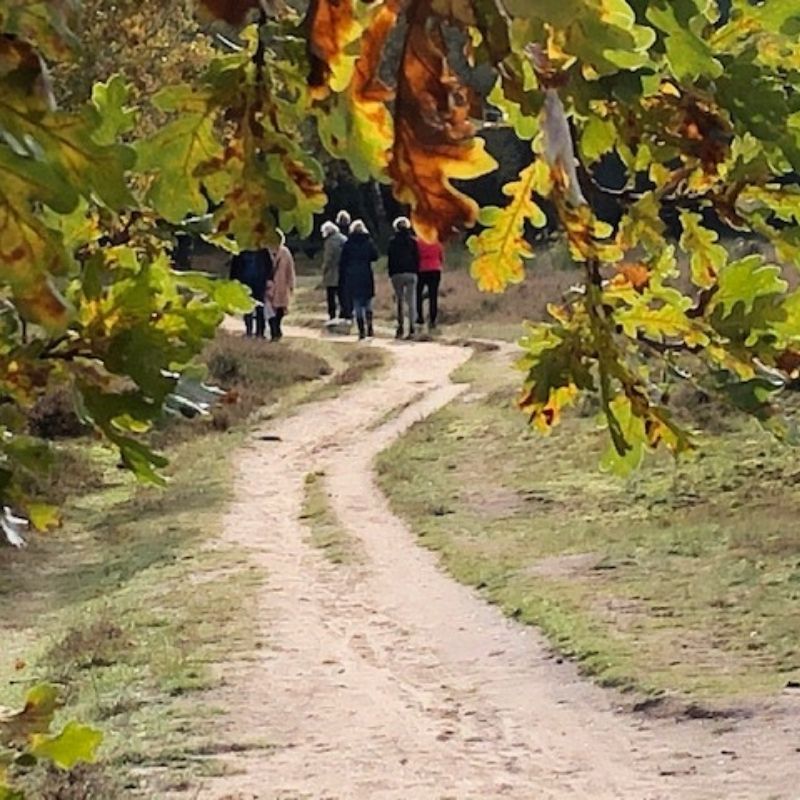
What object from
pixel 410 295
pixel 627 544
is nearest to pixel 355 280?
pixel 410 295

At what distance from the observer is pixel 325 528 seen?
397 inches

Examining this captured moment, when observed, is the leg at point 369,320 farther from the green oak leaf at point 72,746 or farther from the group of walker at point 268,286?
the green oak leaf at point 72,746

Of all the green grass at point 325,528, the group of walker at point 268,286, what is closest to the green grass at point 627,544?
the green grass at point 325,528

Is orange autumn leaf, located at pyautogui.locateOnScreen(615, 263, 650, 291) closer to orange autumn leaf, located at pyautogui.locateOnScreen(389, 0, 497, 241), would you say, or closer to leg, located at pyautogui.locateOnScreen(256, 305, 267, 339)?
orange autumn leaf, located at pyautogui.locateOnScreen(389, 0, 497, 241)

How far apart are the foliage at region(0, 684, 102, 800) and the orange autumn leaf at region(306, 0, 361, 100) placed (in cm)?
83

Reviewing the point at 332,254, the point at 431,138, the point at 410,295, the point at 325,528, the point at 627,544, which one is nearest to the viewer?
the point at 431,138

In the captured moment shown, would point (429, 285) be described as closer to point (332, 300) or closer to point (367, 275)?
point (367, 275)

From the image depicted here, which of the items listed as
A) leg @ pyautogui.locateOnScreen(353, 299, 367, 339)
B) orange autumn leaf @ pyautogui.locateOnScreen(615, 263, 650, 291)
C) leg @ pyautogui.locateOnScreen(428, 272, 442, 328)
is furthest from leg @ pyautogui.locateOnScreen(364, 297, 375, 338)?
orange autumn leaf @ pyautogui.locateOnScreen(615, 263, 650, 291)

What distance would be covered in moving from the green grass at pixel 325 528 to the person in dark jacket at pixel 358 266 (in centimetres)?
749

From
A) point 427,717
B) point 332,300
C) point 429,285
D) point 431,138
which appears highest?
point 431,138

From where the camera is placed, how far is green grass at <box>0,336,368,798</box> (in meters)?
5.87

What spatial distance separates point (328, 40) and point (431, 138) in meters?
0.12

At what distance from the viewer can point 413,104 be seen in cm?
106

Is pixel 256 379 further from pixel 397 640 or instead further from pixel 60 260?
pixel 60 260
